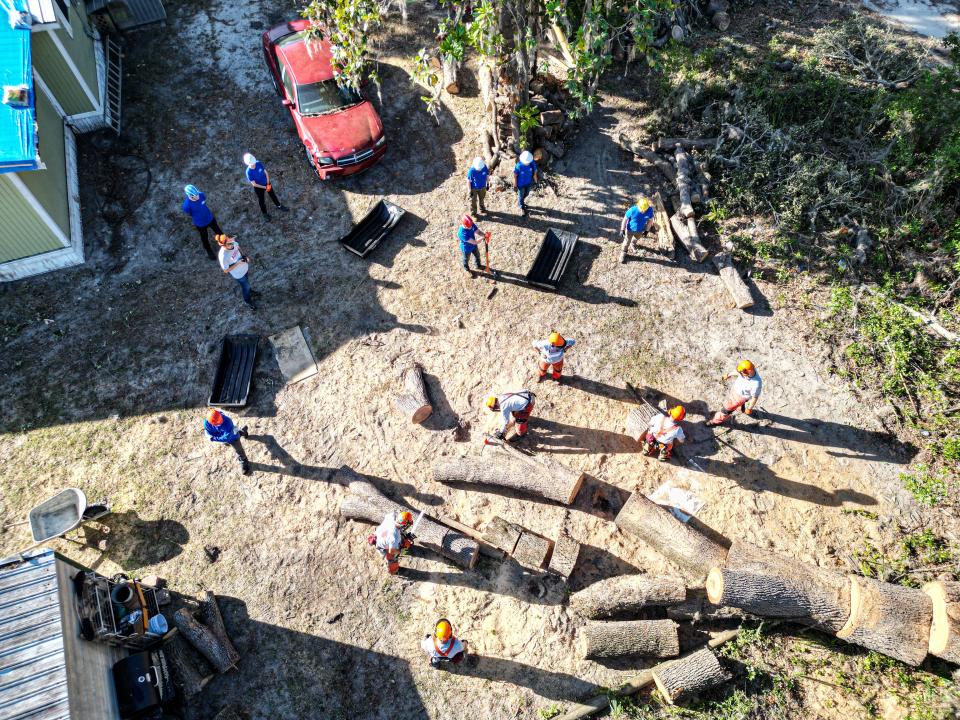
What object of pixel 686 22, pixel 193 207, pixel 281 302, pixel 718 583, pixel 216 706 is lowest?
pixel 216 706

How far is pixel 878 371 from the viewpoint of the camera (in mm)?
9719

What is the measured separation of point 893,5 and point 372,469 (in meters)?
18.3

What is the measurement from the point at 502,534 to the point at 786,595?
3.92 metres

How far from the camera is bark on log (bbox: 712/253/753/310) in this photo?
34.4ft

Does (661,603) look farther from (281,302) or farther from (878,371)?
(281,302)

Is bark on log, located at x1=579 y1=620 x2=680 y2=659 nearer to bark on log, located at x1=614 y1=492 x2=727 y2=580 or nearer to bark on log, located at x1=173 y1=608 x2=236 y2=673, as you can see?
bark on log, located at x1=614 y1=492 x2=727 y2=580

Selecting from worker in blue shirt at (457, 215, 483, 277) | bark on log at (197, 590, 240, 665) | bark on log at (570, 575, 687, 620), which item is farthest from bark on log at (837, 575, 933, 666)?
bark on log at (197, 590, 240, 665)

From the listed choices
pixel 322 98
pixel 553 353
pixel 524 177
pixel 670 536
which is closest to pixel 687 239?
pixel 524 177

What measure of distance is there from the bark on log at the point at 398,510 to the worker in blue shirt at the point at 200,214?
19.2 feet

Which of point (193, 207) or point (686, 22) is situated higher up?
point (686, 22)

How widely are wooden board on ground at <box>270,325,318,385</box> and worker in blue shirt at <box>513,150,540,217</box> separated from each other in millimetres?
5480

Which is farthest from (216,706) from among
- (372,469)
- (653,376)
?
(653,376)

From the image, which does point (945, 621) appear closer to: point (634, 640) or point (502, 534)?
point (634, 640)

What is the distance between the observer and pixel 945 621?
7043 mm
